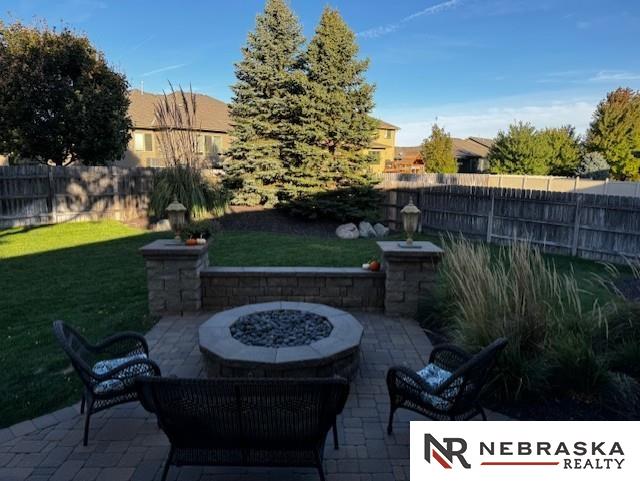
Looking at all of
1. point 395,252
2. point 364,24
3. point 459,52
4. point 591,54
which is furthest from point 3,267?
point 591,54

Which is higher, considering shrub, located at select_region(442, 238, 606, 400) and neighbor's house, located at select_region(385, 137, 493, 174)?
neighbor's house, located at select_region(385, 137, 493, 174)

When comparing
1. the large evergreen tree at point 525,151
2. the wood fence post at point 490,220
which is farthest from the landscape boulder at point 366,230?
the large evergreen tree at point 525,151

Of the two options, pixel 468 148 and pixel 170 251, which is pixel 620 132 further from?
pixel 170 251

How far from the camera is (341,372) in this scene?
3.55 metres

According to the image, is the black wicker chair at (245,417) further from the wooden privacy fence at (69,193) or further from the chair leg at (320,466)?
the wooden privacy fence at (69,193)

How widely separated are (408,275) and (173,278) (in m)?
3.04

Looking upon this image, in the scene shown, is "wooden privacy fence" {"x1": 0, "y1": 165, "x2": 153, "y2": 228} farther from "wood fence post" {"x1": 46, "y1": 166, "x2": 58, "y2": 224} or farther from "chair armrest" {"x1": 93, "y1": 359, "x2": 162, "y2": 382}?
"chair armrest" {"x1": 93, "y1": 359, "x2": 162, "y2": 382}

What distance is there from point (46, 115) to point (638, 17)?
16.0 meters

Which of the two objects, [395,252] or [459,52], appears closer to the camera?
[395,252]

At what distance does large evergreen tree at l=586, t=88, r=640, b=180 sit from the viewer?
25.0 m

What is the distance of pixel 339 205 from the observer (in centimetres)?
1258

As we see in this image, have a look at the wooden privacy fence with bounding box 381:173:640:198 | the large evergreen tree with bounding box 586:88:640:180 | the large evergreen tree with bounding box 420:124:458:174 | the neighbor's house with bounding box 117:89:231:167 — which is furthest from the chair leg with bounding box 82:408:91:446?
the large evergreen tree with bounding box 586:88:640:180

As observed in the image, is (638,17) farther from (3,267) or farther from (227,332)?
(3,267)

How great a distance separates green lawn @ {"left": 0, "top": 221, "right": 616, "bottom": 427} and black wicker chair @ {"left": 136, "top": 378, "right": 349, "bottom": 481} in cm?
170
